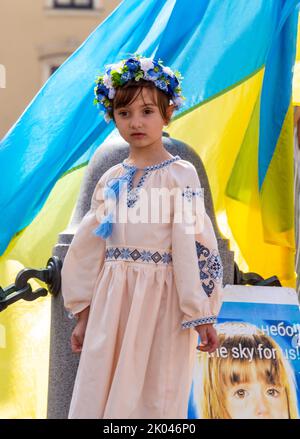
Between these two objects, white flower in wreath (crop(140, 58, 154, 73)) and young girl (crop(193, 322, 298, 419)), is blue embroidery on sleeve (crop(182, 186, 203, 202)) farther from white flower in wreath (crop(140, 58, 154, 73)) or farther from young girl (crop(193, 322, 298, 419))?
young girl (crop(193, 322, 298, 419))

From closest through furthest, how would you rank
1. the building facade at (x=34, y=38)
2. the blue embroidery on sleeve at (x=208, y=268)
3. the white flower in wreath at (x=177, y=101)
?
the blue embroidery on sleeve at (x=208, y=268) → the white flower in wreath at (x=177, y=101) → the building facade at (x=34, y=38)

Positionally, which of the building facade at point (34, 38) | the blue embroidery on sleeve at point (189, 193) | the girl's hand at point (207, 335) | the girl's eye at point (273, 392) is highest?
the building facade at point (34, 38)

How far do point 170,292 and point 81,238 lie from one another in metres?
0.44

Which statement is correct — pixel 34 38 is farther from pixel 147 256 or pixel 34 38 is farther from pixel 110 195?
pixel 147 256

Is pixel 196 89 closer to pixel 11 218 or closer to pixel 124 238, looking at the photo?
pixel 11 218

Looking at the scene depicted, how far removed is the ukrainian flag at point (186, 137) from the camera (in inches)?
234

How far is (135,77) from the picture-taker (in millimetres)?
4125

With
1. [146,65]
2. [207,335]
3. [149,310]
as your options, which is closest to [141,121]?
[146,65]

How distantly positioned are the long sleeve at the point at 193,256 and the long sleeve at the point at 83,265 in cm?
34

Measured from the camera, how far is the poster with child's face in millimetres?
5207

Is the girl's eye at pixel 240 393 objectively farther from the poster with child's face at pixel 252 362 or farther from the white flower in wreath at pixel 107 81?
the white flower in wreath at pixel 107 81

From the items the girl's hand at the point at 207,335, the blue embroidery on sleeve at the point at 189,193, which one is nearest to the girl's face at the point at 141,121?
the blue embroidery on sleeve at the point at 189,193

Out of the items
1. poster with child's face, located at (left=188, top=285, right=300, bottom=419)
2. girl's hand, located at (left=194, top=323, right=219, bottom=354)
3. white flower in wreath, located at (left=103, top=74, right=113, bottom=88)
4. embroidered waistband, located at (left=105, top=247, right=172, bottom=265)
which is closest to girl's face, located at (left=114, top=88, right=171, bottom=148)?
white flower in wreath, located at (left=103, top=74, right=113, bottom=88)

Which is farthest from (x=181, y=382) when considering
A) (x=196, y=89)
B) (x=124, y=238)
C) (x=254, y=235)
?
(x=196, y=89)
